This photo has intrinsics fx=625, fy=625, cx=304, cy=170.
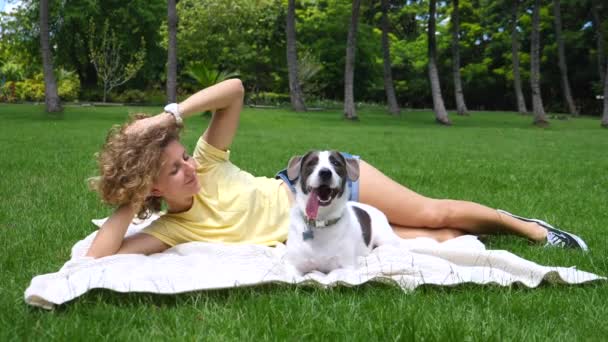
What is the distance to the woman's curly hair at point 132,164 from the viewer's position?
4.12 meters

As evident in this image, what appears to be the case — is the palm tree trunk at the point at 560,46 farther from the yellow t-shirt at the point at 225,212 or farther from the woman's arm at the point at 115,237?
the woman's arm at the point at 115,237

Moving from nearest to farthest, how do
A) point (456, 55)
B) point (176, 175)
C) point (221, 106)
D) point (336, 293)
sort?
point (336, 293) < point (176, 175) < point (221, 106) < point (456, 55)

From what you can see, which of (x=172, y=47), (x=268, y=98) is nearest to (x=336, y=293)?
(x=172, y=47)

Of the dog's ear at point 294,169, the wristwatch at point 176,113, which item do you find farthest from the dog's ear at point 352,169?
the wristwatch at point 176,113

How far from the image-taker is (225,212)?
4.83 metres

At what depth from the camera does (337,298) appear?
359 cm

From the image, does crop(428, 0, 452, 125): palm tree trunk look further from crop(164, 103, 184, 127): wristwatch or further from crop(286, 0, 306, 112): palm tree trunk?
crop(164, 103, 184, 127): wristwatch

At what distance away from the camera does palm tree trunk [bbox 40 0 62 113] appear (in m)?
24.4

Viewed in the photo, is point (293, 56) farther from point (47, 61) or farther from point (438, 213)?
point (438, 213)

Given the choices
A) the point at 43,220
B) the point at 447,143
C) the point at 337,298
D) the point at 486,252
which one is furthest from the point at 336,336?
the point at 447,143

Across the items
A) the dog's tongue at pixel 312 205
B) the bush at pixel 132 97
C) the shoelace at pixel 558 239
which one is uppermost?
the dog's tongue at pixel 312 205

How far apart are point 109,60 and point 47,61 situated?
61.8ft

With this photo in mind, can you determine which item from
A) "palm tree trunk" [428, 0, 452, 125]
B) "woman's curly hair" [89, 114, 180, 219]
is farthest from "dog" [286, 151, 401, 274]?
"palm tree trunk" [428, 0, 452, 125]

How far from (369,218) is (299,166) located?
830 millimetres
